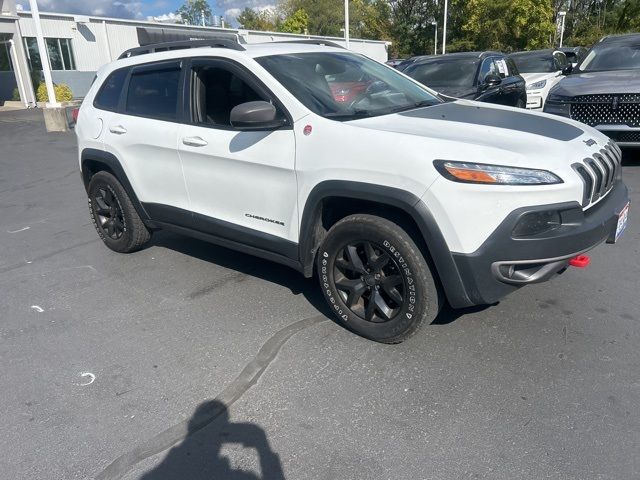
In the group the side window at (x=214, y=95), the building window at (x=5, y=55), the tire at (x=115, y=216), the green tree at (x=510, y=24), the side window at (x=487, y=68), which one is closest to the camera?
the side window at (x=214, y=95)

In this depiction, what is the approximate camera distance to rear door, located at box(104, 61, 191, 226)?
13.7 feet

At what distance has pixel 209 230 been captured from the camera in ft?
13.6

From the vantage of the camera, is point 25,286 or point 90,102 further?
point 90,102

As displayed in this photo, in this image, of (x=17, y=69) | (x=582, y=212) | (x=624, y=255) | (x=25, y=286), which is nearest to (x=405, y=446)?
(x=582, y=212)

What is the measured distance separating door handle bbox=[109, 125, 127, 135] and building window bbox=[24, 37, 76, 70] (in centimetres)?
2366

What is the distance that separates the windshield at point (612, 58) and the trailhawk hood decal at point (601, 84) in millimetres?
442

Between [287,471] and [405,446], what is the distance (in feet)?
A: 1.82

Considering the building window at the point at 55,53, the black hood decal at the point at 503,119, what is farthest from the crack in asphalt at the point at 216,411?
the building window at the point at 55,53

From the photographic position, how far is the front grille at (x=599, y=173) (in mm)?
2943

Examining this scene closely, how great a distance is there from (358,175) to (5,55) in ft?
87.3

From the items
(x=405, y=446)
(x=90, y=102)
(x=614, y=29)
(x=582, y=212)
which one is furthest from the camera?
(x=614, y=29)

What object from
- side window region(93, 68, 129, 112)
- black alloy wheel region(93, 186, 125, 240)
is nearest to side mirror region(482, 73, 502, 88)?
side window region(93, 68, 129, 112)

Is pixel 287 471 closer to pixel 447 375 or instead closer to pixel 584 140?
pixel 447 375

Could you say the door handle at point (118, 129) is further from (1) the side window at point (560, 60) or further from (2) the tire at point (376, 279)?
(1) the side window at point (560, 60)
